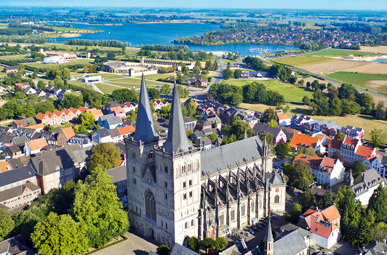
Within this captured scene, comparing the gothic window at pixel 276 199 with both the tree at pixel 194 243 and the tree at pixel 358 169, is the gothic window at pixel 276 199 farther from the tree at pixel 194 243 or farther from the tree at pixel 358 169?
the tree at pixel 358 169

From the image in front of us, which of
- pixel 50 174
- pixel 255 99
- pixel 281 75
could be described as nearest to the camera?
pixel 50 174

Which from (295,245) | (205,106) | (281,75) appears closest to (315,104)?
(205,106)

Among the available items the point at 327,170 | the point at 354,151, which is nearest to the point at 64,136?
the point at 327,170

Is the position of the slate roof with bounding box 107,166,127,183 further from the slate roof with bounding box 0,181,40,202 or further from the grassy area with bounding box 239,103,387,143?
the grassy area with bounding box 239,103,387,143

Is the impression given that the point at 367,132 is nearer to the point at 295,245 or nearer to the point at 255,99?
the point at 255,99

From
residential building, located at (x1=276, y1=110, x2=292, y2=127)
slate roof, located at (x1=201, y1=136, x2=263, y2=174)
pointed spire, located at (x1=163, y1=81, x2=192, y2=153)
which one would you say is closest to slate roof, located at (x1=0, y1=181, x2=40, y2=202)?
pointed spire, located at (x1=163, y1=81, x2=192, y2=153)

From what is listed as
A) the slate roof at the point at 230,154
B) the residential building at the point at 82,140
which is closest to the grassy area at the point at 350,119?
the slate roof at the point at 230,154
